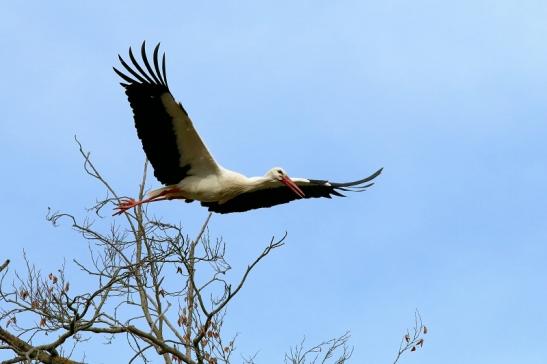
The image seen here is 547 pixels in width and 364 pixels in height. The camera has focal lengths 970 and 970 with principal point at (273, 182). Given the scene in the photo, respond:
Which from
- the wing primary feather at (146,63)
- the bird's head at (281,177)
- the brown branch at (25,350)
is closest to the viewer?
the brown branch at (25,350)

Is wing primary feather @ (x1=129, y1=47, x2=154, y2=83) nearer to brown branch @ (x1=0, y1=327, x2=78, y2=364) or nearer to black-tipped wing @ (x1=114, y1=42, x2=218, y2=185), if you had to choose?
black-tipped wing @ (x1=114, y1=42, x2=218, y2=185)

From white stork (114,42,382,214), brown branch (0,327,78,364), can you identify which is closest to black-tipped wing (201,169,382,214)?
white stork (114,42,382,214)

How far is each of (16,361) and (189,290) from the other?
2.84 metres

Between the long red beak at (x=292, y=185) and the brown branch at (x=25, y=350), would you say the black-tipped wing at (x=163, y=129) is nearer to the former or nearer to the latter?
the long red beak at (x=292, y=185)

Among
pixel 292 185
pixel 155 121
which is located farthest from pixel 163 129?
pixel 292 185

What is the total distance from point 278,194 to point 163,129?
1.85m

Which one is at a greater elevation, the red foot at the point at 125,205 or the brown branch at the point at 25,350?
the red foot at the point at 125,205

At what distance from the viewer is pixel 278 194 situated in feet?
37.0

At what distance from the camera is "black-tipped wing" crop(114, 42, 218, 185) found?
972 centimetres

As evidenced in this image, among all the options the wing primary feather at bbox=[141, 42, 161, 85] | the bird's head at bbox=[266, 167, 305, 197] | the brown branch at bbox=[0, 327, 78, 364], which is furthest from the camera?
the bird's head at bbox=[266, 167, 305, 197]

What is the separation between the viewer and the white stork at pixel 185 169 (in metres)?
9.77

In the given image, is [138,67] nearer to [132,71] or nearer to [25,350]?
[132,71]

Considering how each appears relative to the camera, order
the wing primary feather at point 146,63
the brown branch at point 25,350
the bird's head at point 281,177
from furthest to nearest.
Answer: the bird's head at point 281,177, the wing primary feather at point 146,63, the brown branch at point 25,350

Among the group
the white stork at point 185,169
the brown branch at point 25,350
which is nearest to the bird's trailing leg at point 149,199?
the white stork at point 185,169
